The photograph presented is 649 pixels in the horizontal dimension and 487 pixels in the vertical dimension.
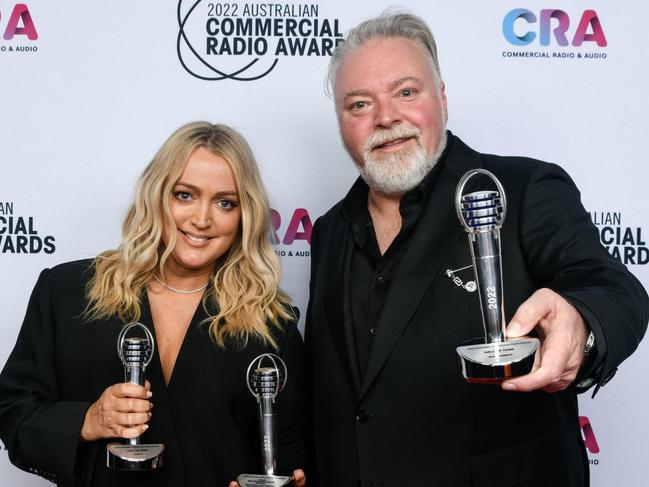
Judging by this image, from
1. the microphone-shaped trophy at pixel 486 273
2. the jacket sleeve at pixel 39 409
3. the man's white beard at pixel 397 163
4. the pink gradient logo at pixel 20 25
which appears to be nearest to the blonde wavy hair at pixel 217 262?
the jacket sleeve at pixel 39 409

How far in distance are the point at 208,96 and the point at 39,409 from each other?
4.07 feet

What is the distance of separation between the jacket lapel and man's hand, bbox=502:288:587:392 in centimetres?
54

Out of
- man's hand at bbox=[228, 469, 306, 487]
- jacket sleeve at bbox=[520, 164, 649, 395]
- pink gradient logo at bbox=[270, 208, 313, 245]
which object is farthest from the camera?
pink gradient logo at bbox=[270, 208, 313, 245]

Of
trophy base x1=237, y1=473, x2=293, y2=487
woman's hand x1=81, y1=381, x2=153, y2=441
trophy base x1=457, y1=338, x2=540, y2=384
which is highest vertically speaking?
trophy base x1=457, y1=338, x2=540, y2=384

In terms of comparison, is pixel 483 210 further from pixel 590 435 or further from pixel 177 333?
pixel 590 435

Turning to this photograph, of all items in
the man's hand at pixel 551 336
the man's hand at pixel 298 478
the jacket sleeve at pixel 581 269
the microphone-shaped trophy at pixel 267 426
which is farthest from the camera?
the man's hand at pixel 298 478

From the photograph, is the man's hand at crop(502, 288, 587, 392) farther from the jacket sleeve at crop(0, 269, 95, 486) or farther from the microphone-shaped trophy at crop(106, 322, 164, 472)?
the jacket sleeve at crop(0, 269, 95, 486)

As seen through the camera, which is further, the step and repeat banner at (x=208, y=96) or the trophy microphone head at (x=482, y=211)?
the step and repeat banner at (x=208, y=96)

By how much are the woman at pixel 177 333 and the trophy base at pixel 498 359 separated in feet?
2.65

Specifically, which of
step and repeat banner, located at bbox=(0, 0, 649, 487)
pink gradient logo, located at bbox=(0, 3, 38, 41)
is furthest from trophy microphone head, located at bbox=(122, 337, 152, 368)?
pink gradient logo, located at bbox=(0, 3, 38, 41)

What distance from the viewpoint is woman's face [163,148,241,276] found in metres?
2.04

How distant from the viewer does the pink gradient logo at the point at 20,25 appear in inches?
107

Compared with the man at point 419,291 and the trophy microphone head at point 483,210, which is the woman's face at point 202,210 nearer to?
the man at point 419,291

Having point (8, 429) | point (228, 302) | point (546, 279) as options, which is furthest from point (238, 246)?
point (546, 279)
